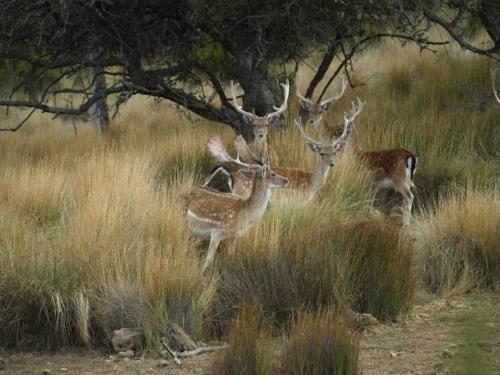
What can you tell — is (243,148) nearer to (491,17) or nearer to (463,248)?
(463,248)

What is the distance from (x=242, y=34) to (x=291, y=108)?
242 centimetres

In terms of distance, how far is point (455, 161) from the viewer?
10.3m

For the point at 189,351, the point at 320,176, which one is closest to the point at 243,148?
the point at 320,176

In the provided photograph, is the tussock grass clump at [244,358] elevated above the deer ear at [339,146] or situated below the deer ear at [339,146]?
below

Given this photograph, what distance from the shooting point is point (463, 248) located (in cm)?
762

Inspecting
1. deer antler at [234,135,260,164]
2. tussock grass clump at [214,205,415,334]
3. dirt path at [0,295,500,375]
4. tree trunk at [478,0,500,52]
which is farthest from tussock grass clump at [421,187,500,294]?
tree trunk at [478,0,500,52]

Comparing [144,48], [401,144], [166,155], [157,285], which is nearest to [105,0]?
[144,48]

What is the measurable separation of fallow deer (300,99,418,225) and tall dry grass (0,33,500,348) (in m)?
0.21

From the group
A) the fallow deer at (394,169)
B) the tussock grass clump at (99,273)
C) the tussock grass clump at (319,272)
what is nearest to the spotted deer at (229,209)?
the tussock grass clump at (99,273)

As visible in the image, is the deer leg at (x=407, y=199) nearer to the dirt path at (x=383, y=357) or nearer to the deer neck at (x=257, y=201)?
the deer neck at (x=257, y=201)

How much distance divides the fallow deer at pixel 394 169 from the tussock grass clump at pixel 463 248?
4.62 feet

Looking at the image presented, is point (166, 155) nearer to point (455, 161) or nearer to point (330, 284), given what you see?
point (455, 161)

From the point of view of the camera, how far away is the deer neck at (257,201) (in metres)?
7.69

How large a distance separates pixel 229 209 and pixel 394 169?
96.6 inches
